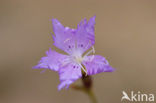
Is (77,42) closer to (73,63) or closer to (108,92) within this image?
(73,63)

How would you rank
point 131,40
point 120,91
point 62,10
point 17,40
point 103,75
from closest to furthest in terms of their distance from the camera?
point 120,91 < point 103,75 < point 131,40 < point 17,40 < point 62,10

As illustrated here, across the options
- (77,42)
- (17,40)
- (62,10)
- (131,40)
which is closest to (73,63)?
(77,42)

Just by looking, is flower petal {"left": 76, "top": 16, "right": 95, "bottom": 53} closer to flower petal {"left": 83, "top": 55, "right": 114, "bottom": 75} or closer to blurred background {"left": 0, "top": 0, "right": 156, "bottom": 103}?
flower petal {"left": 83, "top": 55, "right": 114, "bottom": 75}

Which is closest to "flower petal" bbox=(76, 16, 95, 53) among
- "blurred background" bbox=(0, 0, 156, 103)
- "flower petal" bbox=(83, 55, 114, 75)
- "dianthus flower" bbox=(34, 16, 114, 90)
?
"dianthus flower" bbox=(34, 16, 114, 90)

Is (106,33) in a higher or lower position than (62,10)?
lower

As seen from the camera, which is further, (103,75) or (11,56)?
(11,56)
